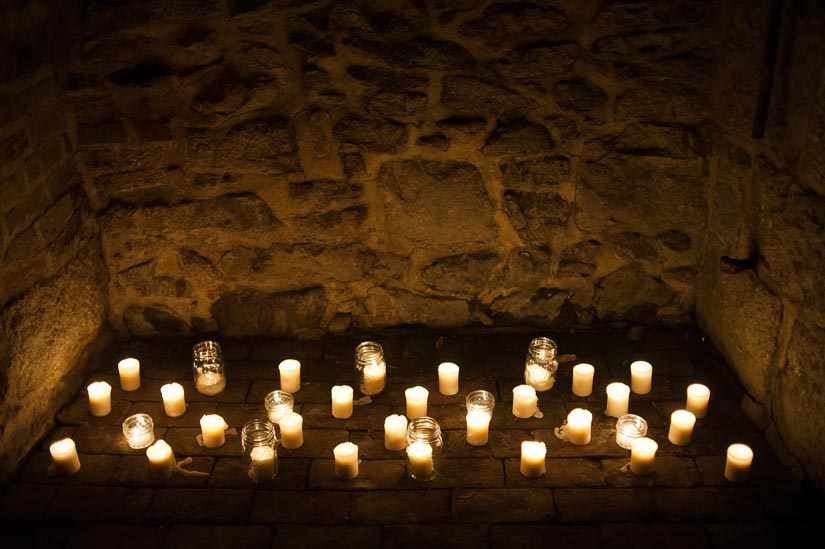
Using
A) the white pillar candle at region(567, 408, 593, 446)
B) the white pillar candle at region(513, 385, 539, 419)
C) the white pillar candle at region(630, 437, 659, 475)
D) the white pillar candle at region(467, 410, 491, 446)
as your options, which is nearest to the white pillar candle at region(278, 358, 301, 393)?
the white pillar candle at region(467, 410, 491, 446)

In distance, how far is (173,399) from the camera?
11.8ft

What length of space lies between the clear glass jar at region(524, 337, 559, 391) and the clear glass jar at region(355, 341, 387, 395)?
26.4 inches

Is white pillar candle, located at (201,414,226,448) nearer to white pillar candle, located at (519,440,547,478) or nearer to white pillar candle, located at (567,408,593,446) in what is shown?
white pillar candle, located at (519,440,547,478)

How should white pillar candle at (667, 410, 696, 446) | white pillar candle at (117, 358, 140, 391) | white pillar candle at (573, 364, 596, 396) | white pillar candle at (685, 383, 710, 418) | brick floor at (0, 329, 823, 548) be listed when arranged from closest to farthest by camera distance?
brick floor at (0, 329, 823, 548), white pillar candle at (667, 410, 696, 446), white pillar candle at (685, 383, 710, 418), white pillar candle at (573, 364, 596, 396), white pillar candle at (117, 358, 140, 391)

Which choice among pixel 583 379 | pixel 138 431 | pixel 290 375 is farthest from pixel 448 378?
pixel 138 431

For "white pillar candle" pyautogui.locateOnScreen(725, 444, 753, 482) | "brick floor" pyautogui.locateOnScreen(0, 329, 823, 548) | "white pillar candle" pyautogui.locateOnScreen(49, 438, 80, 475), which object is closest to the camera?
"brick floor" pyautogui.locateOnScreen(0, 329, 823, 548)

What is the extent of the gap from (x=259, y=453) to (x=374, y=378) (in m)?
0.74

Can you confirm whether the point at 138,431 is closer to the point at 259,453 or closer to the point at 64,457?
the point at 64,457

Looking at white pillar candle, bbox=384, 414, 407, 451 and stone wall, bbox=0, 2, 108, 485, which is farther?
white pillar candle, bbox=384, 414, 407, 451

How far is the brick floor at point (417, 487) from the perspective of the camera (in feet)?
9.61

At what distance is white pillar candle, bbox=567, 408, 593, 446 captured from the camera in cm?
336

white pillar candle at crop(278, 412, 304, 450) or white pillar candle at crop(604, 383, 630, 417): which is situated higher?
white pillar candle at crop(278, 412, 304, 450)

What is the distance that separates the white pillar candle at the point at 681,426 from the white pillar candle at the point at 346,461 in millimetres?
1307

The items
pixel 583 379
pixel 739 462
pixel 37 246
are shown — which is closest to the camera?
pixel 739 462
